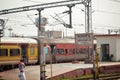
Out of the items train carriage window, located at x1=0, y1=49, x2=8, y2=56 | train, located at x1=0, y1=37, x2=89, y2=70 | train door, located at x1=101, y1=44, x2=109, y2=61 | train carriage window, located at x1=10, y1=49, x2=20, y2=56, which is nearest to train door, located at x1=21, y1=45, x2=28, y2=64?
train, located at x1=0, y1=37, x2=89, y2=70

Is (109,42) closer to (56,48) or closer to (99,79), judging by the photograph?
Result: (56,48)

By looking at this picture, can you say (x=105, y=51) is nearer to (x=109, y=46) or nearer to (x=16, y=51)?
(x=109, y=46)

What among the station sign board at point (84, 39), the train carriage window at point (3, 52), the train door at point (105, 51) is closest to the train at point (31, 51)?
the train carriage window at point (3, 52)

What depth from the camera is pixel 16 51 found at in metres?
34.7

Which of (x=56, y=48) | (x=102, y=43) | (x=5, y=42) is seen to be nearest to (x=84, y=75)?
(x=5, y=42)

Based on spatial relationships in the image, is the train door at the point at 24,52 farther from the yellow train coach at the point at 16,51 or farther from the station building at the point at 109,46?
the station building at the point at 109,46

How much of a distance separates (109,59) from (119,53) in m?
1.82

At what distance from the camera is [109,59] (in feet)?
149

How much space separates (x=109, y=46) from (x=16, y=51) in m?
15.5

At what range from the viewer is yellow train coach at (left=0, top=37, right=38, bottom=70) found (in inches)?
1320

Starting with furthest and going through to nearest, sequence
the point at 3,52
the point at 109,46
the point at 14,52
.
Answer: the point at 109,46
the point at 14,52
the point at 3,52

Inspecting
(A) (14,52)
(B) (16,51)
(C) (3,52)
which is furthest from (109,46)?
(C) (3,52)

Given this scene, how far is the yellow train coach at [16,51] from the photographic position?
33.5 metres

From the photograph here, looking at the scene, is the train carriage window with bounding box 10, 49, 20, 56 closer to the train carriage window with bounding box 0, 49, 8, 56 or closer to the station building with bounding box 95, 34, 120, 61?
the train carriage window with bounding box 0, 49, 8, 56
